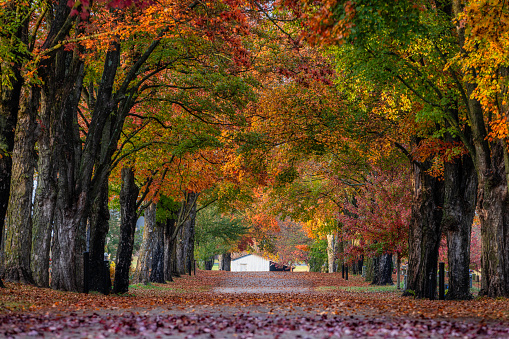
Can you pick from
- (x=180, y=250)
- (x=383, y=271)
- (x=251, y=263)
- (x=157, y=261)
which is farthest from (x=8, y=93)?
(x=251, y=263)

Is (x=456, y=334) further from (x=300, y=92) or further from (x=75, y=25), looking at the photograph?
(x=300, y=92)

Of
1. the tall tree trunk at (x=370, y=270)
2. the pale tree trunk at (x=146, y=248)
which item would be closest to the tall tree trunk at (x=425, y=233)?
the pale tree trunk at (x=146, y=248)

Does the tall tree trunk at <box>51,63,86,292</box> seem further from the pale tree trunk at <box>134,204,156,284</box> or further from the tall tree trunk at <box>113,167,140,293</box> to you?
the pale tree trunk at <box>134,204,156,284</box>

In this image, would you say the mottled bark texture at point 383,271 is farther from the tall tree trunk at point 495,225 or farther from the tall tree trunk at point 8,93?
the tall tree trunk at point 8,93

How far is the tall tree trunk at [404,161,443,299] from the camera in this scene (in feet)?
59.1

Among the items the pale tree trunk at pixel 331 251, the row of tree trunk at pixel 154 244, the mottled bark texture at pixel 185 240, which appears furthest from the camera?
the pale tree trunk at pixel 331 251

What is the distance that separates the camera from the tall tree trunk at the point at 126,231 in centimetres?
2023

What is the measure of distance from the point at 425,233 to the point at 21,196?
1296 cm

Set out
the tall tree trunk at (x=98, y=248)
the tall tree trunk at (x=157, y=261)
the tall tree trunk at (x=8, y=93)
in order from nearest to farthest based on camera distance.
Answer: the tall tree trunk at (x=8, y=93) → the tall tree trunk at (x=98, y=248) → the tall tree trunk at (x=157, y=261)

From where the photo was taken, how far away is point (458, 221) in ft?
55.5

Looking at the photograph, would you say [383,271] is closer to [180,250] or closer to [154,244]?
[154,244]

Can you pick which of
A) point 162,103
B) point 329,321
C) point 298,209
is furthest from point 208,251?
point 329,321

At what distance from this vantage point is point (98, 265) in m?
18.3

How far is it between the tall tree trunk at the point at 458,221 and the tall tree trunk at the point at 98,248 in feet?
37.9
